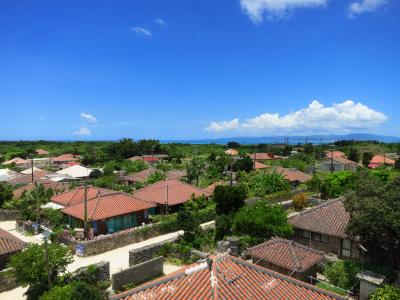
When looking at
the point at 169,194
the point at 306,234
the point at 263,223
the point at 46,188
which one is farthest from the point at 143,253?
the point at 46,188

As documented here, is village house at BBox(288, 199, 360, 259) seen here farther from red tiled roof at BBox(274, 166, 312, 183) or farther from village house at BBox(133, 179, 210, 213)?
red tiled roof at BBox(274, 166, 312, 183)

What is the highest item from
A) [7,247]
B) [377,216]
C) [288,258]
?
[377,216]

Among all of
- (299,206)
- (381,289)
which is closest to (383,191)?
(381,289)

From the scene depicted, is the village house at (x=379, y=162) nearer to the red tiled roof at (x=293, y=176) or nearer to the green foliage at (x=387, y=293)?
the red tiled roof at (x=293, y=176)

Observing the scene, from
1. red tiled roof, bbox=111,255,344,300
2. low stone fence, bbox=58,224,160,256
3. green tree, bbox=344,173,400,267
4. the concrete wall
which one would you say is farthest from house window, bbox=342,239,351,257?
low stone fence, bbox=58,224,160,256

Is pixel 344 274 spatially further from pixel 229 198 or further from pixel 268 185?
pixel 268 185

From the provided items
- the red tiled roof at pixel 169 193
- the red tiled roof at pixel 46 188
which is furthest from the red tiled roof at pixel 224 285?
the red tiled roof at pixel 46 188
